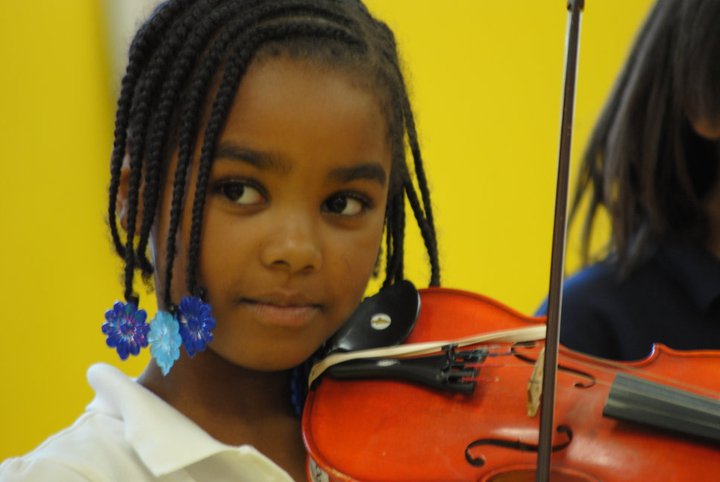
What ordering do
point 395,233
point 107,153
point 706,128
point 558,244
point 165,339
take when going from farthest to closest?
point 107,153, point 706,128, point 395,233, point 165,339, point 558,244

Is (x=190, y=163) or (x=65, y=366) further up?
(x=190, y=163)

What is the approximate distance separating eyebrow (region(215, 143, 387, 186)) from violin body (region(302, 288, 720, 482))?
167mm

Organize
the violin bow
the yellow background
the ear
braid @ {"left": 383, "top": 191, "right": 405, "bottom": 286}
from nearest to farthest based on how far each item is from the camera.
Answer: the violin bow → braid @ {"left": 383, "top": 191, "right": 405, "bottom": 286} → the ear → the yellow background

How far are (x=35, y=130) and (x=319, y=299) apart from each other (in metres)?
1.00

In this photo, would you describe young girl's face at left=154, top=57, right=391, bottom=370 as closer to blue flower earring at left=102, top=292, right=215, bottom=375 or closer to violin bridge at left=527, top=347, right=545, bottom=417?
blue flower earring at left=102, top=292, right=215, bottom=375

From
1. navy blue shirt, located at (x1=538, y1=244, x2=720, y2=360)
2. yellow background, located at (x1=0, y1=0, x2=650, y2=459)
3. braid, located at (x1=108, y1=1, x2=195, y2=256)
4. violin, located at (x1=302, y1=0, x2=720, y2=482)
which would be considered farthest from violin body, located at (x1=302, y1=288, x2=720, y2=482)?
yellow background, located at (x1=0, y1=0, x2=650, y2=459)

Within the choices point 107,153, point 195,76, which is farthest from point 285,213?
point 107,153

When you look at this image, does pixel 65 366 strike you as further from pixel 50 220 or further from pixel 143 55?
pixel 143 55

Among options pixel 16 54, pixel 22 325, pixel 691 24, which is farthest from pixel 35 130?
pixel 691 24

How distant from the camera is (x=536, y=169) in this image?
1.94 meters

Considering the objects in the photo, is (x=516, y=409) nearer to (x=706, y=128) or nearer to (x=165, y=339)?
(x=165, y=339)

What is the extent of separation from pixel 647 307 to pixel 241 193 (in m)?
0.65

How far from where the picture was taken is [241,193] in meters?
0.77

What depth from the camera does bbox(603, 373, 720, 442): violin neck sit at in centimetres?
75
